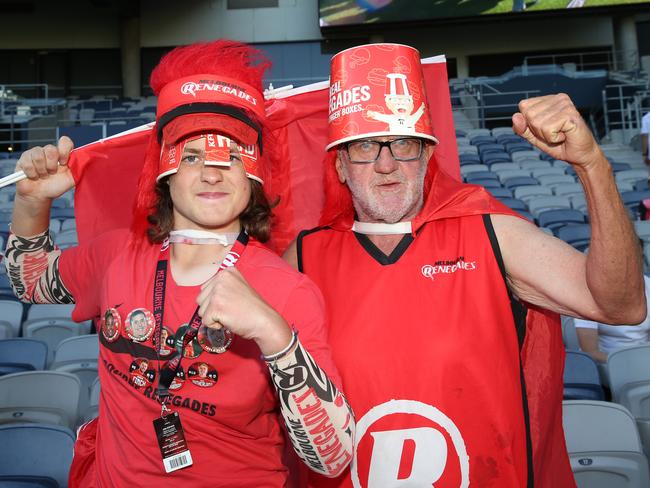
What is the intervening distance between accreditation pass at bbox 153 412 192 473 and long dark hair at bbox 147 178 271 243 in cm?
52

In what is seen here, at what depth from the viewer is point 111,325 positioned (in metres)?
1.68

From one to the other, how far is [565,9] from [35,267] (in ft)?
49.7

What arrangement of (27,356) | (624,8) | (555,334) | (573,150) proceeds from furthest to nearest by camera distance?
(624,8) < (27,356) < (555,334) < (573,150)

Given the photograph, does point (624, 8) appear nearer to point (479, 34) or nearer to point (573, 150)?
point (479, 34)

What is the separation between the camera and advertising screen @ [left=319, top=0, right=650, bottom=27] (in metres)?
14.8

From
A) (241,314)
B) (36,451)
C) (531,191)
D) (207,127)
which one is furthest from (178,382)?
(531,191)

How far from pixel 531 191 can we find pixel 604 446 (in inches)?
210

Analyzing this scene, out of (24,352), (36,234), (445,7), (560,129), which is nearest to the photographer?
(560,129)

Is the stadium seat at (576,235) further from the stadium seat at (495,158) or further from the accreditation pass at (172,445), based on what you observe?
the accreditation pass at (172,445)

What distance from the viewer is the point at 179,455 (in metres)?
1.51

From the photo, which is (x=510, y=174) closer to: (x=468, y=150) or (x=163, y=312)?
(x=468, y=150)

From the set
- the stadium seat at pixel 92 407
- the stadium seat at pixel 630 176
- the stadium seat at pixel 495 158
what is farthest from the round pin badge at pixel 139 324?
the stadium seat at pixel 495 158

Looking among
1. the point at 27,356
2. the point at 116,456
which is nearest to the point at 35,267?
the point at 116,456

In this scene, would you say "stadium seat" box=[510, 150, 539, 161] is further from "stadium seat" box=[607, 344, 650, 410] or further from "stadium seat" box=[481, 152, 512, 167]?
"stadium seat" box=[607, 344, 650, 410]
